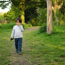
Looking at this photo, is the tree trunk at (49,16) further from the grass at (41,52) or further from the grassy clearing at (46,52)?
the grassy clearing at (46,52)

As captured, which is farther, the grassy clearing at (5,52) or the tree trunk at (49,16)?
the tree trunk at (49,16)

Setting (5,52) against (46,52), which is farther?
(5,52)

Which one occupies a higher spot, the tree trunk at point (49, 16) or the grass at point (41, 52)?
the tree trunk at point (49, 16)

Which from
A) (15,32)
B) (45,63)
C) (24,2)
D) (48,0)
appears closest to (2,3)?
(24,2)

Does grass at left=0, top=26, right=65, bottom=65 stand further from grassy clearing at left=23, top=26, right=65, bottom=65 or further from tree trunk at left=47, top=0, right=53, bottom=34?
tree trunk at left=47, top=0, right=53, bottom=34

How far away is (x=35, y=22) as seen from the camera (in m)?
42.9

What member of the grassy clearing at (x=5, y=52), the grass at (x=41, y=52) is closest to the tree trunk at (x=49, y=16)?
the grass at (x=41, y=52)

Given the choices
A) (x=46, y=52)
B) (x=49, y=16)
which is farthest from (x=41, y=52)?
(x=49, y=16)

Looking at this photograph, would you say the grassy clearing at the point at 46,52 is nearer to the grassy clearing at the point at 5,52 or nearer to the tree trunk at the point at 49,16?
the grassy clearing at the point at 5,52

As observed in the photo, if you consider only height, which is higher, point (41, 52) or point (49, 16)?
point (49, 16)

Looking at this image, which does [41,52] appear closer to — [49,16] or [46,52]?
[46,52]

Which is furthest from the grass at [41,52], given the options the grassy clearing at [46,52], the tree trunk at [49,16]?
the tree trunk at [49,16]

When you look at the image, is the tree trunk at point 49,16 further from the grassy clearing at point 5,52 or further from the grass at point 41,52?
the grassy clearing at point 5,52

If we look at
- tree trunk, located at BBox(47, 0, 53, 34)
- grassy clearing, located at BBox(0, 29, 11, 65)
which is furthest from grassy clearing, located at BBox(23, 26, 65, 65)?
tree trunk, located at BBox(47, 0, 53, 34)
